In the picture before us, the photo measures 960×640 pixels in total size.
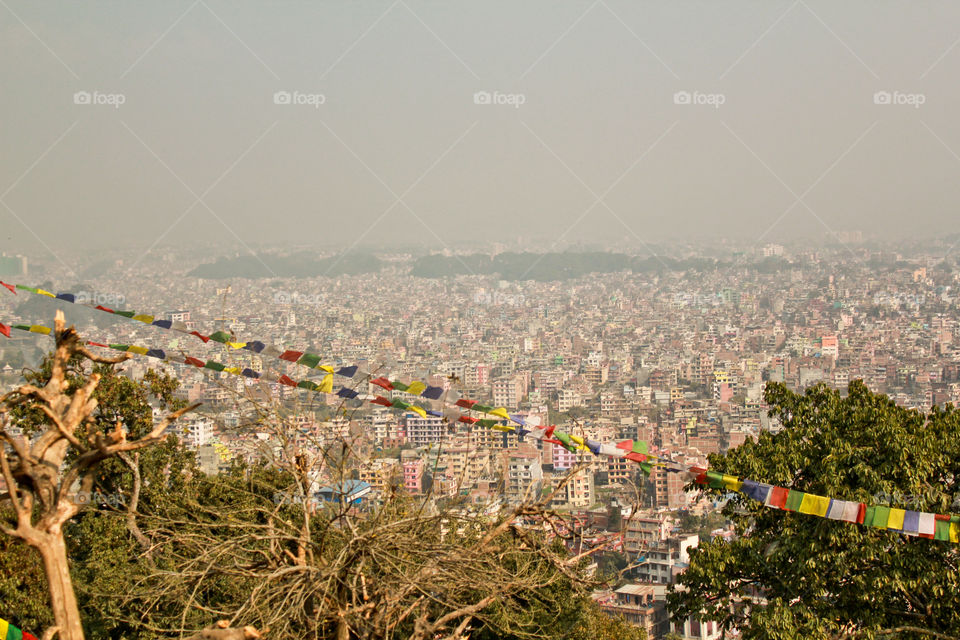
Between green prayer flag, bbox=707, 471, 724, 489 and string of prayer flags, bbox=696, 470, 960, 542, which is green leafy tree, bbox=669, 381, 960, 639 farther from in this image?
green prayer flag, bbox=707, 471, 724, 489

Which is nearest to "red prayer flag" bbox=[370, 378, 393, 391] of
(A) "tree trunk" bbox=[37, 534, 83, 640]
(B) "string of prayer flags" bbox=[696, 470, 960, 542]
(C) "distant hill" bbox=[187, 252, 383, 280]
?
(B) "string of prayer flags" bbox=[696, 470, 960, 542]

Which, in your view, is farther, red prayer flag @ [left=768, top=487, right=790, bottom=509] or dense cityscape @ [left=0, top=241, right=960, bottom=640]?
dense cityscape @ [left=0, top=241, right=960, bottom=640]

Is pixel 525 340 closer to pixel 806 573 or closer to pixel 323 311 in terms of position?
pixel 323 311

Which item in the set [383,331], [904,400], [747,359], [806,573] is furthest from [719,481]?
[747,359]

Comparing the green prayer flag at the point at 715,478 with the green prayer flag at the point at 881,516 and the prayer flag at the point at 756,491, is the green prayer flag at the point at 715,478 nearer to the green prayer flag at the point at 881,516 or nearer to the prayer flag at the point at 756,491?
the prayer flag at the point at 756,491
